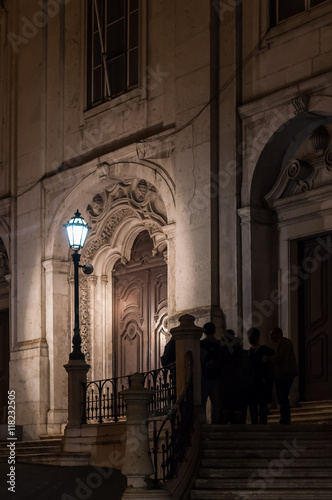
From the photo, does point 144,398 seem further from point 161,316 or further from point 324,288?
point 161,316

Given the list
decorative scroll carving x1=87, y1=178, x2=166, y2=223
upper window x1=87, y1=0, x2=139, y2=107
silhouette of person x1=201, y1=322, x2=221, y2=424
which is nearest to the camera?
silhouette of person x1=201, y1=322, x2=221, y2=424

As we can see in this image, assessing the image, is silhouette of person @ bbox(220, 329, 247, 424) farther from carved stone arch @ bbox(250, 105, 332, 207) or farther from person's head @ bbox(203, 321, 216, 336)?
carved stone arch @ bbox(250, 105, 332, 207)

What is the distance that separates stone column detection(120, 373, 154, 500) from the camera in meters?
12.5

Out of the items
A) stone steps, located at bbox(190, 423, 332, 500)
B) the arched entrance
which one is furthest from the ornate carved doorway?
stone steps, located at bbox(190, 423, 332, 500)

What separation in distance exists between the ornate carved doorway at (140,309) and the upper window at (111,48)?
3.07m

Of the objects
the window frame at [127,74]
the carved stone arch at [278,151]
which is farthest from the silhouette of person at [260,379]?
the window frame at [127,74]

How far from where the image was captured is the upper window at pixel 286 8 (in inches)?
681

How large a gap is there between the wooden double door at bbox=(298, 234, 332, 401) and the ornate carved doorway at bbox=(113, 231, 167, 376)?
434cm

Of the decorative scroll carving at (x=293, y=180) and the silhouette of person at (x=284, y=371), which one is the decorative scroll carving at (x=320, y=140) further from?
the silhouette of person at (x=284, y=371)

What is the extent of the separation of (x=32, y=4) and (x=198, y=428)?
42.0ft

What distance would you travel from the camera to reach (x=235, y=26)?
60.0 feet

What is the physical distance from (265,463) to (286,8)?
798 centimetres

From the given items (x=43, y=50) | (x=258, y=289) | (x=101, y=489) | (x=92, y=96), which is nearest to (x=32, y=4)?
(x=43, y=50)

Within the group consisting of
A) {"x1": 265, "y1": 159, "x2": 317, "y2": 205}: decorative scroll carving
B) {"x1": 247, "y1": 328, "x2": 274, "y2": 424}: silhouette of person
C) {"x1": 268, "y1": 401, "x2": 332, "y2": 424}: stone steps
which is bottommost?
{"x1": 268, "y1": 401, "x2": 332, "y2": 424}: stone steps
